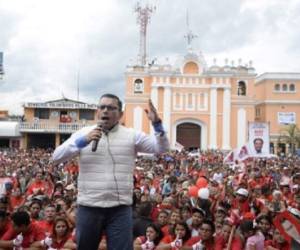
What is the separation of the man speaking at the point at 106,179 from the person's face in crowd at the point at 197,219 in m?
3.22

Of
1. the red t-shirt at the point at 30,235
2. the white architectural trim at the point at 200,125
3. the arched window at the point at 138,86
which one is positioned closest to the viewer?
the red t-shirt at the point at 30,235

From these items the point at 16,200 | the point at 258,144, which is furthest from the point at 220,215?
the point at 258,144

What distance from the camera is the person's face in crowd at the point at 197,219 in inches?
267

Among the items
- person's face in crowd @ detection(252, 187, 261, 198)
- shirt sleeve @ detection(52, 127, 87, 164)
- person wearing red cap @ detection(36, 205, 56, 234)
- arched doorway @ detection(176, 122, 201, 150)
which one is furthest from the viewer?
arched doorway @ detection(176, 122, 201, 150)

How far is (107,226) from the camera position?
12.0 feet

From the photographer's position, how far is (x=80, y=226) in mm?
3668

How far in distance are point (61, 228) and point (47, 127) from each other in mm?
41645

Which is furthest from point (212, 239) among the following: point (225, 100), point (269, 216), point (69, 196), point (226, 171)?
point (225, 100)

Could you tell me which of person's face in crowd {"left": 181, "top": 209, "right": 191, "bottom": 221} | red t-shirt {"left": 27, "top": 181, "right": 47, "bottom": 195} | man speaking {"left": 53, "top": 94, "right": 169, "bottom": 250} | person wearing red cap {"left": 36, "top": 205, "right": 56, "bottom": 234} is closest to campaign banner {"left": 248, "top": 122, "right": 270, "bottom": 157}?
red t-shirt {"left": 27, "top": 181, "right": 47, "bottom": 195}

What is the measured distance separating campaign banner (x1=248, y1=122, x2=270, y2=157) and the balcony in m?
30.9

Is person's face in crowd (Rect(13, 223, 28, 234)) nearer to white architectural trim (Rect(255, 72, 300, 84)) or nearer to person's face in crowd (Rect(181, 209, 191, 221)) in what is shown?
person's face in crowd (Rect(181, 209, 191, 221))

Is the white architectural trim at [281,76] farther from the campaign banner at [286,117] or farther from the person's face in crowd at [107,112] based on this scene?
the person's face in crowd at [107,112]

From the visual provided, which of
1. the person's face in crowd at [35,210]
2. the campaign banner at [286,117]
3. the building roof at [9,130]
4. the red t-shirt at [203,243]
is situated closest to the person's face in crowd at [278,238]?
the red t-shirt at [203,243]

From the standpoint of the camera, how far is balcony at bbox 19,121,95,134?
4659 cm
